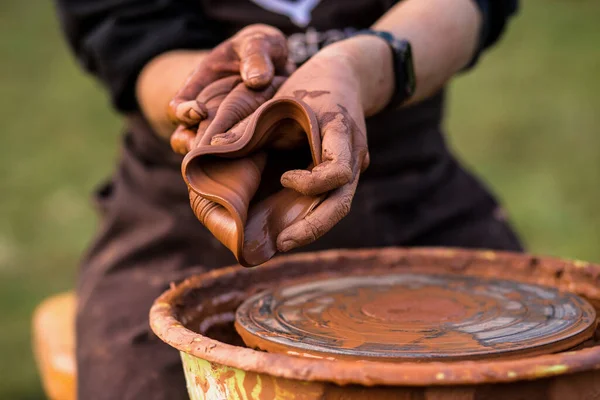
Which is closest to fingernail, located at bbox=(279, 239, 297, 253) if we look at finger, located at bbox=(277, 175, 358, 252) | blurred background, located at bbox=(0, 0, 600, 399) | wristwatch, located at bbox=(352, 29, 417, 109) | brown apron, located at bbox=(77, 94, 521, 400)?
finger, located at bbox=(277, 175, 358, 252)

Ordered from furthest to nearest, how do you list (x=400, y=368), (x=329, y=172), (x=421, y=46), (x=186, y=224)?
(x=186, y=224)
(x=421, y=46)
(x=329, y=172)
(x=400, y=368)

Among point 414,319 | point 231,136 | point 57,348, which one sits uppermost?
point 231,136

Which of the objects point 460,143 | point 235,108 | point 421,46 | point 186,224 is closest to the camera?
point 235,108

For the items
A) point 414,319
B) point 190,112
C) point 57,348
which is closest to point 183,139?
point 190,112

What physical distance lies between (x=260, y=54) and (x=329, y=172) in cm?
27

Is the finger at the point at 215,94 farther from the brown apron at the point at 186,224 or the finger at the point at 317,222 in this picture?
the brown apron at the point at 186,224

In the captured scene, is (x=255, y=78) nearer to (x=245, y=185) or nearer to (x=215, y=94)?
(x=215, y=94)

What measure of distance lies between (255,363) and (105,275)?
816mm

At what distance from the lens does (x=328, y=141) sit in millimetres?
812

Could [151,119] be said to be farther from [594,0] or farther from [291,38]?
[594,0]

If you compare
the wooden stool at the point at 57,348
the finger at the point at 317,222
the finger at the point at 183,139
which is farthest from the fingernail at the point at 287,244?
the wooden stool at the point at 57,348

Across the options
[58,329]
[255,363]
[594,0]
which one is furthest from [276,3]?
[594,0]

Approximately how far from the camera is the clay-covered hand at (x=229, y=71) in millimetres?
939

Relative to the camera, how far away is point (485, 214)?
154 cm
